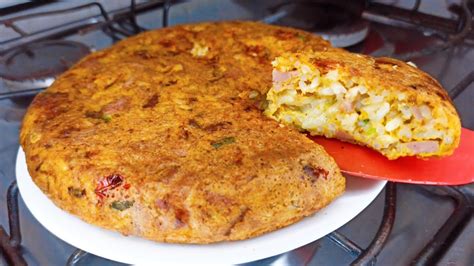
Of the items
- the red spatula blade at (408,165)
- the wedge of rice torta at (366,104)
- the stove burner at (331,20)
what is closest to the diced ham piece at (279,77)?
the wedge of rice torta at (366,104)

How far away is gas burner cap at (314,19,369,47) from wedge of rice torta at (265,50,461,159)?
0.79 meters

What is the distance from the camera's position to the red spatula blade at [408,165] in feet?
3.59

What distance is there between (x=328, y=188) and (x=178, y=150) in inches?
11.3

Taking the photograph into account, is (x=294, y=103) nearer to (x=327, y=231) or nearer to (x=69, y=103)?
(x=327, y=231)

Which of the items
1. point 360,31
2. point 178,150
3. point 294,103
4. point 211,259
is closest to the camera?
point 211,259

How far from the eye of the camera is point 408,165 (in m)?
1.14

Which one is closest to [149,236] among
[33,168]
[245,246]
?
[245,246]

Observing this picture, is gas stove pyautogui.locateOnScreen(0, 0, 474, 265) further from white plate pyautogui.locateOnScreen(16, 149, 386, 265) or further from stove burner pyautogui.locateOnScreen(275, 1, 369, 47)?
white plate pyautogui.locateOnScreen(16, 149, 386, 265)

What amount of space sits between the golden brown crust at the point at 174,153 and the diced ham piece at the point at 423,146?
0.53 feet

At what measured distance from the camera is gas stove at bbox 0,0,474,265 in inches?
46.1

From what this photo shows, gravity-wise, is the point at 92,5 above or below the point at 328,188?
below

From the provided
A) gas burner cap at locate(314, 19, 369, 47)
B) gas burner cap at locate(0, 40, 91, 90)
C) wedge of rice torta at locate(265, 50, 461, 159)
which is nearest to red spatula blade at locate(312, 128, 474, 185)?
wedge of rice torta at locate(265, 50, 461, 159)

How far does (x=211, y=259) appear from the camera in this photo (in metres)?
0.97

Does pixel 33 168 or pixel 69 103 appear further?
pixel 69 103
